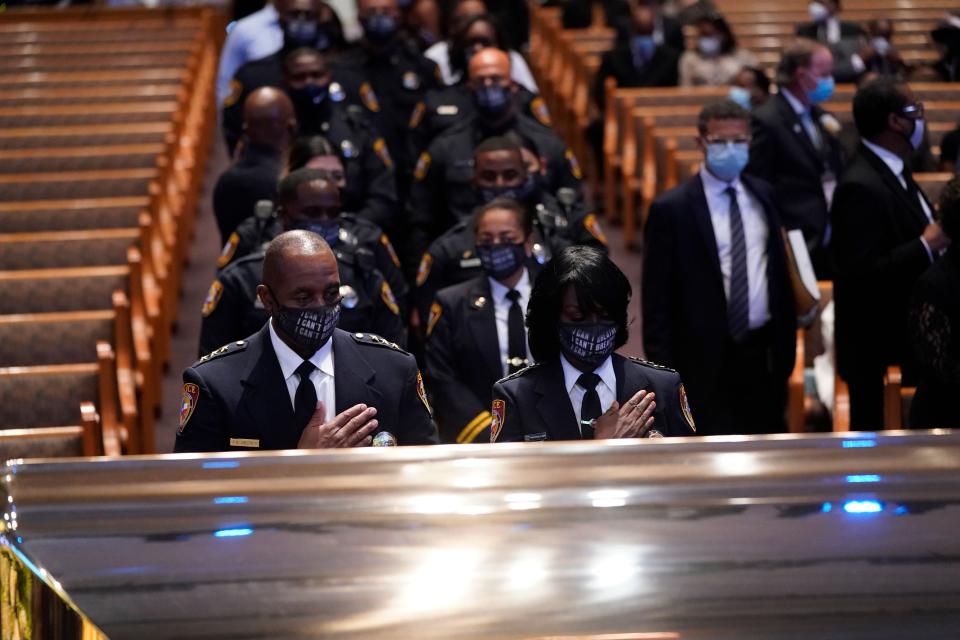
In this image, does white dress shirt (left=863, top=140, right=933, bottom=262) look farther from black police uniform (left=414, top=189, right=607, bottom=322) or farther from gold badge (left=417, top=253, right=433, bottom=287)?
gold badge (left=417, top=253, right=433, bottom=287)

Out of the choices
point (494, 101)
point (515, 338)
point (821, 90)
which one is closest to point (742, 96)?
point (821, 90)

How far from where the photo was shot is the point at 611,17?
11.9m

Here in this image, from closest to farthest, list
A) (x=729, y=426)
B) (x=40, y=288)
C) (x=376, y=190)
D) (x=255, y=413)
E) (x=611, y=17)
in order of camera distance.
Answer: (x=255, y=413) → (x=729, y=426) → (x=40, y=288) → (x=376, y=190) → (x=611, y=17)

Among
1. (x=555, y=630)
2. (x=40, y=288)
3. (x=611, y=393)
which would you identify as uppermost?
(x=555, y=630)

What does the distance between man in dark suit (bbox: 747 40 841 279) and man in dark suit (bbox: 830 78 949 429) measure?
0.80 m

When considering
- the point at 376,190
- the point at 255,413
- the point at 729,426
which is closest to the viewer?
the point at 255,413

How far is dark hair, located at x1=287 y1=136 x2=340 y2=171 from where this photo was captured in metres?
5.25

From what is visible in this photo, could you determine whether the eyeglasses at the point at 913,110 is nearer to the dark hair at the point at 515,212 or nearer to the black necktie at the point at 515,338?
the dark hair at the point at 515,212

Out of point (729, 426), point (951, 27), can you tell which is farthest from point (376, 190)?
point (951, 27)

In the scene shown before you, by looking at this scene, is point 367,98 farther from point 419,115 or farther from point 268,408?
point 268,408

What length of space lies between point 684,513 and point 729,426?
436 cm

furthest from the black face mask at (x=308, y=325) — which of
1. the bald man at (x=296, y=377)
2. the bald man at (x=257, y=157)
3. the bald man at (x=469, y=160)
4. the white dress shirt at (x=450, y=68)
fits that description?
the white dress shirt at (x=450, y=68)

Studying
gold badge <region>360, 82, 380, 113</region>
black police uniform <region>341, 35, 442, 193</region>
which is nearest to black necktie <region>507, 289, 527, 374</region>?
gold badge <region>360, 82, 380, 113</region>

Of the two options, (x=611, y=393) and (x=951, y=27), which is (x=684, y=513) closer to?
(x=611, y=393)
